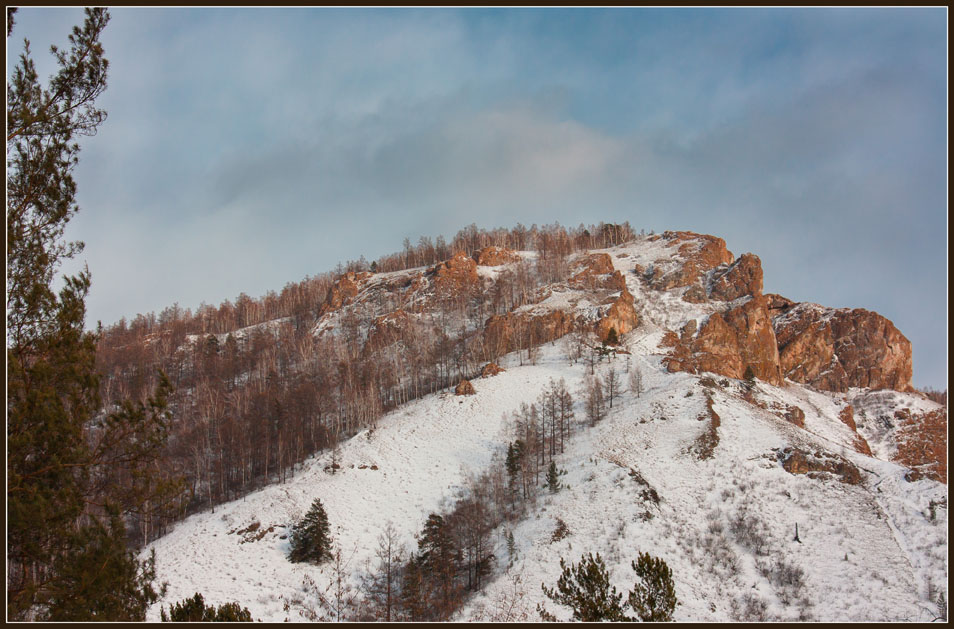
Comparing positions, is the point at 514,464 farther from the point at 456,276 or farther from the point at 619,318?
the point at 456,276

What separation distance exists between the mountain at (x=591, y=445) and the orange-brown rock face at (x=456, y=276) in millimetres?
626

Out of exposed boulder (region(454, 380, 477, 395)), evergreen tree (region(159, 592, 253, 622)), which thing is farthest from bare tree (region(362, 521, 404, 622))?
exposed boulder (region(454, 380, 477, 395))

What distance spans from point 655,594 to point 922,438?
75.3 meters

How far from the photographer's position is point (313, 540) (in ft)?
115

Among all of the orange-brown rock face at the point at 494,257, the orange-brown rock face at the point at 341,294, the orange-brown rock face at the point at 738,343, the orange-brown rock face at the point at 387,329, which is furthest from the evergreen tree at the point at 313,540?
the orange-brown rock face at the point at 494,257

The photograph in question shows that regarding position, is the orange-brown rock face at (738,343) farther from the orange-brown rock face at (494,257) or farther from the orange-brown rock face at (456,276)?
the orange-brown rock face at (494,257)

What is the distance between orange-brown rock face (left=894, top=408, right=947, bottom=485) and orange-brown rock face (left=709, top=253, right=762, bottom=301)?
101 feet

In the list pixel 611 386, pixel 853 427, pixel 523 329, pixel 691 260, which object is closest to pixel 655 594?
pixel 611 386

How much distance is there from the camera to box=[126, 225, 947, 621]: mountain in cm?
3052

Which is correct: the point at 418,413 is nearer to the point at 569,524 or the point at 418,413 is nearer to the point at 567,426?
the point at 567,426

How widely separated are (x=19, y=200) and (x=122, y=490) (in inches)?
238

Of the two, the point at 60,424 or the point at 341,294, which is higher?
the point at 341,294

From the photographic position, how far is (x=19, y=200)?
9.62 metres

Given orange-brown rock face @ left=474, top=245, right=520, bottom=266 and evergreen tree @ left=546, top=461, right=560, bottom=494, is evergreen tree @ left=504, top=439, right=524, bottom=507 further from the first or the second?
orange-brown rock face @ left=474, top=245, right=520, bottom=266
